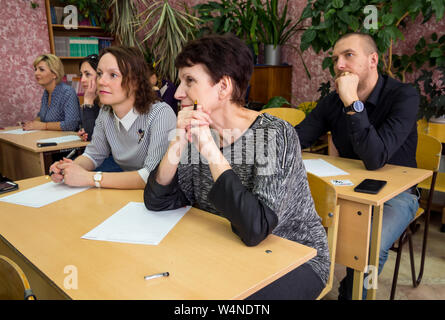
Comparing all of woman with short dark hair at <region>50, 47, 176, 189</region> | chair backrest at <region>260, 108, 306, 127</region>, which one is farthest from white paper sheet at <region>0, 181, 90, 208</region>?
chair backrest at <region>260, 108, 306, 127</region>

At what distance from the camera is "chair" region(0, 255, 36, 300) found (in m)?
0.71

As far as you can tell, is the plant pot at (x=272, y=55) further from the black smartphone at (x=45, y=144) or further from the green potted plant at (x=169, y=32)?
the black smartphone at (x=45, y=144)

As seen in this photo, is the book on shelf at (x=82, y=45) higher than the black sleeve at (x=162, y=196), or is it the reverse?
the book on shelf at (x=82, y=45)

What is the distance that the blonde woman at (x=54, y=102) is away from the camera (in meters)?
3.20

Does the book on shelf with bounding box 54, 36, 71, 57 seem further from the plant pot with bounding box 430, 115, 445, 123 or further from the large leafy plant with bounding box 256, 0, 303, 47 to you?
the plant pot with bounding box 430, 115, 445, 123

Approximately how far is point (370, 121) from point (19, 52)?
4.52 metres

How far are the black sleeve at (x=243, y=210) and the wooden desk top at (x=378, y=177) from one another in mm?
569

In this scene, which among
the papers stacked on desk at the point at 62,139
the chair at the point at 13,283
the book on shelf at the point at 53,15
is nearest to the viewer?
the chair at the point at 13,283

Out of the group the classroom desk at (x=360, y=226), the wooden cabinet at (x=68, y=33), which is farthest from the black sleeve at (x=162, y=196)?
the wooden cabinet at (x=68, y=33)

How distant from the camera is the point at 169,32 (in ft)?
14.3

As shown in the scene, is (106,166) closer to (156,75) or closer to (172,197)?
(172,197)

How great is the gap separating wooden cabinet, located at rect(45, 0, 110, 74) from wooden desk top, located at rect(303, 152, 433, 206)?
14.0 feet

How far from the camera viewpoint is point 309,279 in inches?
44.2
